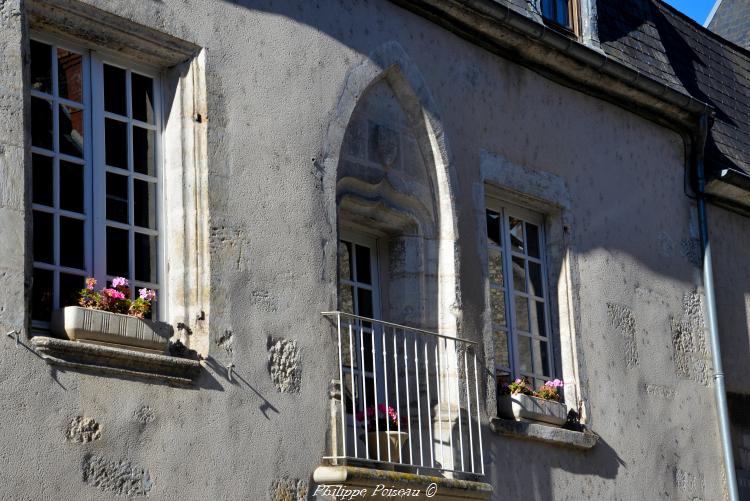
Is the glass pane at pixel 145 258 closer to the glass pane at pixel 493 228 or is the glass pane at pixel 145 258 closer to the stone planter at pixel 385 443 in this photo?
the stone planter at pixel 385 443

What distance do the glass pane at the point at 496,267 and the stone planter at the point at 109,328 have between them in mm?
3119

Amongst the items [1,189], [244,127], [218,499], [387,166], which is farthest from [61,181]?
[387,166]

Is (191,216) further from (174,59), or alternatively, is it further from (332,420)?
(332,420)

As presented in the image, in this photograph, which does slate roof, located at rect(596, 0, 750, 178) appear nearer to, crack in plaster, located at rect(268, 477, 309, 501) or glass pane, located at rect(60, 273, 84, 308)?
crack in plaster, located at rect(268, 477, 309, 501)

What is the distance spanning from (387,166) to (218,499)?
8.34 ft

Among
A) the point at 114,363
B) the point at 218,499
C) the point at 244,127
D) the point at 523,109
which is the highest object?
the point at 523,109

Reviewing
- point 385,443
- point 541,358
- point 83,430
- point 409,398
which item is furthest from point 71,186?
point 541,358

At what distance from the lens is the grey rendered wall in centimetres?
646

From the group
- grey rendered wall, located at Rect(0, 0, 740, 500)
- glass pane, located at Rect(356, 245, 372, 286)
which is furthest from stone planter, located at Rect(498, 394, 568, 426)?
A: glass pane, located at Rect(356, 245, 372, 286)

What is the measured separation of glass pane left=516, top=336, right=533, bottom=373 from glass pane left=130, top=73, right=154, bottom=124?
316 centimetres

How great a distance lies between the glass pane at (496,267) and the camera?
944cm

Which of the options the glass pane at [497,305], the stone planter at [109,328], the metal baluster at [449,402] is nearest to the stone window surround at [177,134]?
the stone planter at [109,328]

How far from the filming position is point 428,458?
8.41 metres

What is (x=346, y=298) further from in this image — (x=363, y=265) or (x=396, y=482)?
(x=396, y=482)
